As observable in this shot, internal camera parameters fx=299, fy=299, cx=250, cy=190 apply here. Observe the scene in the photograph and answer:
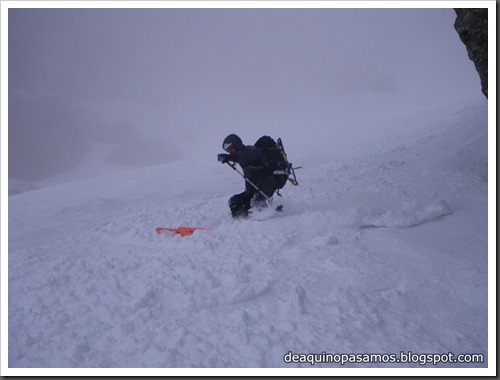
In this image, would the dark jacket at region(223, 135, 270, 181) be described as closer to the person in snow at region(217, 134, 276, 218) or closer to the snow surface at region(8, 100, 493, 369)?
the person in snow at region(217, 134, 276, 218)

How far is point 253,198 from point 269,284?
307 cm

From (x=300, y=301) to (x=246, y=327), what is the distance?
23.9 inches

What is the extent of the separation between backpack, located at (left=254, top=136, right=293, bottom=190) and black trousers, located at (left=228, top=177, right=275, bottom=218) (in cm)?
18

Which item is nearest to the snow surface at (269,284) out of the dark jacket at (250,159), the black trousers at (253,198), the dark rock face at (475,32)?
the black trousers at (253,198)

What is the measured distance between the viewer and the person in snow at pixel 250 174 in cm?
598

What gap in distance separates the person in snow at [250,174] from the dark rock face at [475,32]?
16.2 feet

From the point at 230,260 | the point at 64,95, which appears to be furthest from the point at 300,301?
the point at 64,95

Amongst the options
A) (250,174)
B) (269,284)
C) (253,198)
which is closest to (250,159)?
(250,174)

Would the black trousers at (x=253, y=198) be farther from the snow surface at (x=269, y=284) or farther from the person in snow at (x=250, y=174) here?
the snow surface at (x=269, y=284)

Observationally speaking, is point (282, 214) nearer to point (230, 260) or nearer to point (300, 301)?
point (230, 260)

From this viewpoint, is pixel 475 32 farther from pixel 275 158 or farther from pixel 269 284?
pixel 269 284

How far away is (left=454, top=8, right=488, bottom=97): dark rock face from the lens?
5.82 m

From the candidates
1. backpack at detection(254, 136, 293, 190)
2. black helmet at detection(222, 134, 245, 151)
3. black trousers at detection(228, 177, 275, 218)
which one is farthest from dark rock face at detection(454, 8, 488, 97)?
black helmet at detection(222, 134, 245, 151)

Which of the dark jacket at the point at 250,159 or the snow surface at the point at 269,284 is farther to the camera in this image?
the dark jacket at the point at 250,159
